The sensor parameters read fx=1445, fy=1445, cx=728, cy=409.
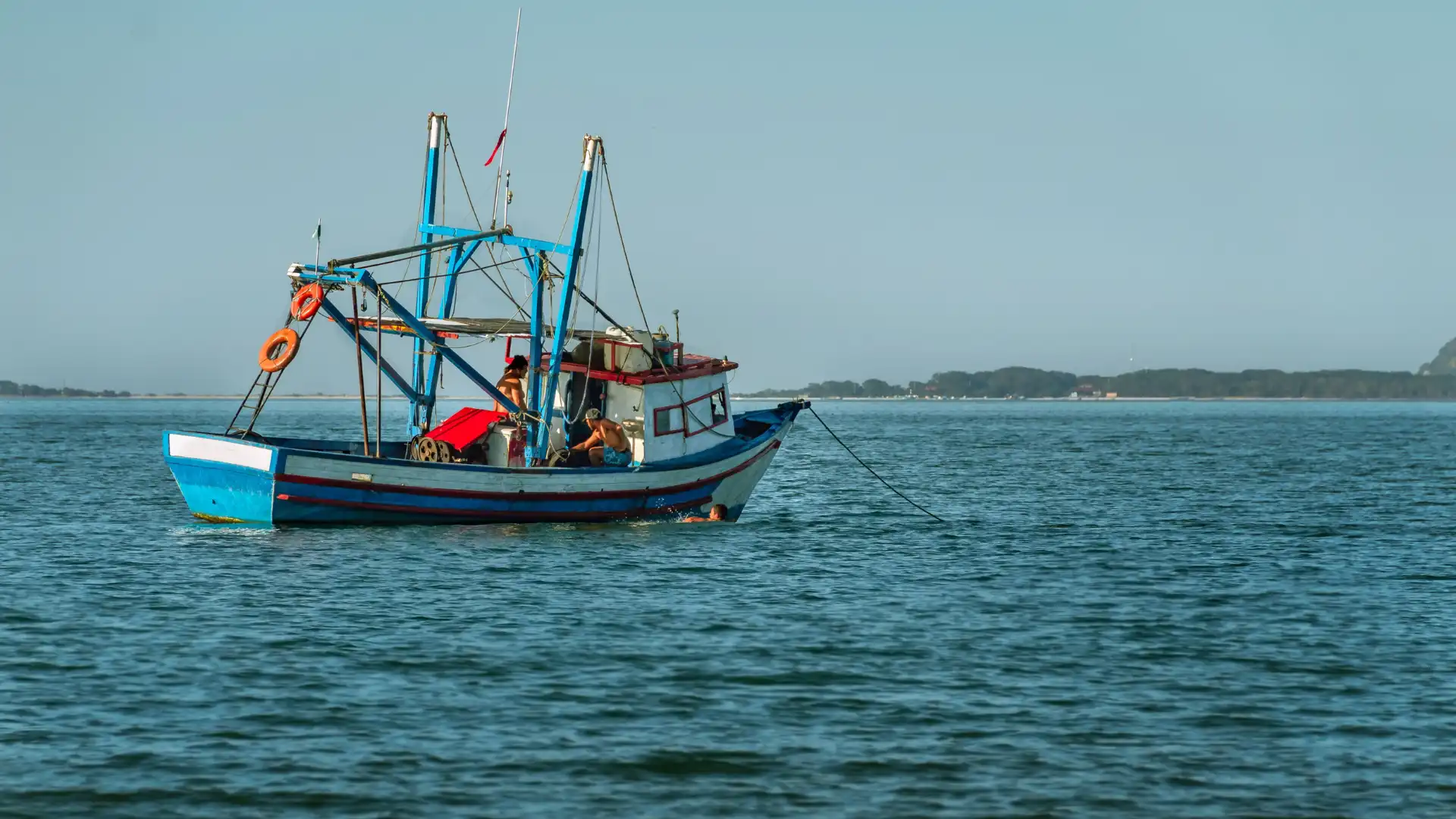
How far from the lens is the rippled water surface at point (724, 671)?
12750 mm

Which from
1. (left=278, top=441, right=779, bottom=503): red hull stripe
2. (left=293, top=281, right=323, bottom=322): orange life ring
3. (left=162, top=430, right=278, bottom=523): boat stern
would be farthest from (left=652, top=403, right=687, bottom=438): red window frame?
(left=162, top=430, right=278, bottom=523): boat stern

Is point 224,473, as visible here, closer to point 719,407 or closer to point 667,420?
point 667,420

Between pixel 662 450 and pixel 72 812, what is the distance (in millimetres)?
22336

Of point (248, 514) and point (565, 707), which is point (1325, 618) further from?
point (248, 514)

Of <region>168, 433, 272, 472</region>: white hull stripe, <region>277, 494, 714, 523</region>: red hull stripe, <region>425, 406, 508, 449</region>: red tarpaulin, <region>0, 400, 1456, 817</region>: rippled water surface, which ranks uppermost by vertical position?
<region>425, 406, 508, 449</region>: red tarpaulin

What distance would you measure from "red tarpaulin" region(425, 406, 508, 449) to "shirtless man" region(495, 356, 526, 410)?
0.59m

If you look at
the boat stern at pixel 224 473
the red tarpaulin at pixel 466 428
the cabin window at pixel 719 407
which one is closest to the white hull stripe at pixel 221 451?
the boat stern at pixel 224 473

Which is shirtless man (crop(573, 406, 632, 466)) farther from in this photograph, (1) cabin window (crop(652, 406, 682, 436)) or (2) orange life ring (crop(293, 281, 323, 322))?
→ (2) orange life ring (crop(293, 281, 323, 322))

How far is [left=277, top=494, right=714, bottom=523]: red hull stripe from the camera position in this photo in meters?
29.2

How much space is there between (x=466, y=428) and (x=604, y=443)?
320cm

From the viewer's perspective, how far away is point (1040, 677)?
56.5 ft

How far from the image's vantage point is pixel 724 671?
17.6 m

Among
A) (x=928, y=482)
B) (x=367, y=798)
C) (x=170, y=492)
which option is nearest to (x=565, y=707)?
(x=367, y=798)

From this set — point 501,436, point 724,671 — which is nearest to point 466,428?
point 501,436
